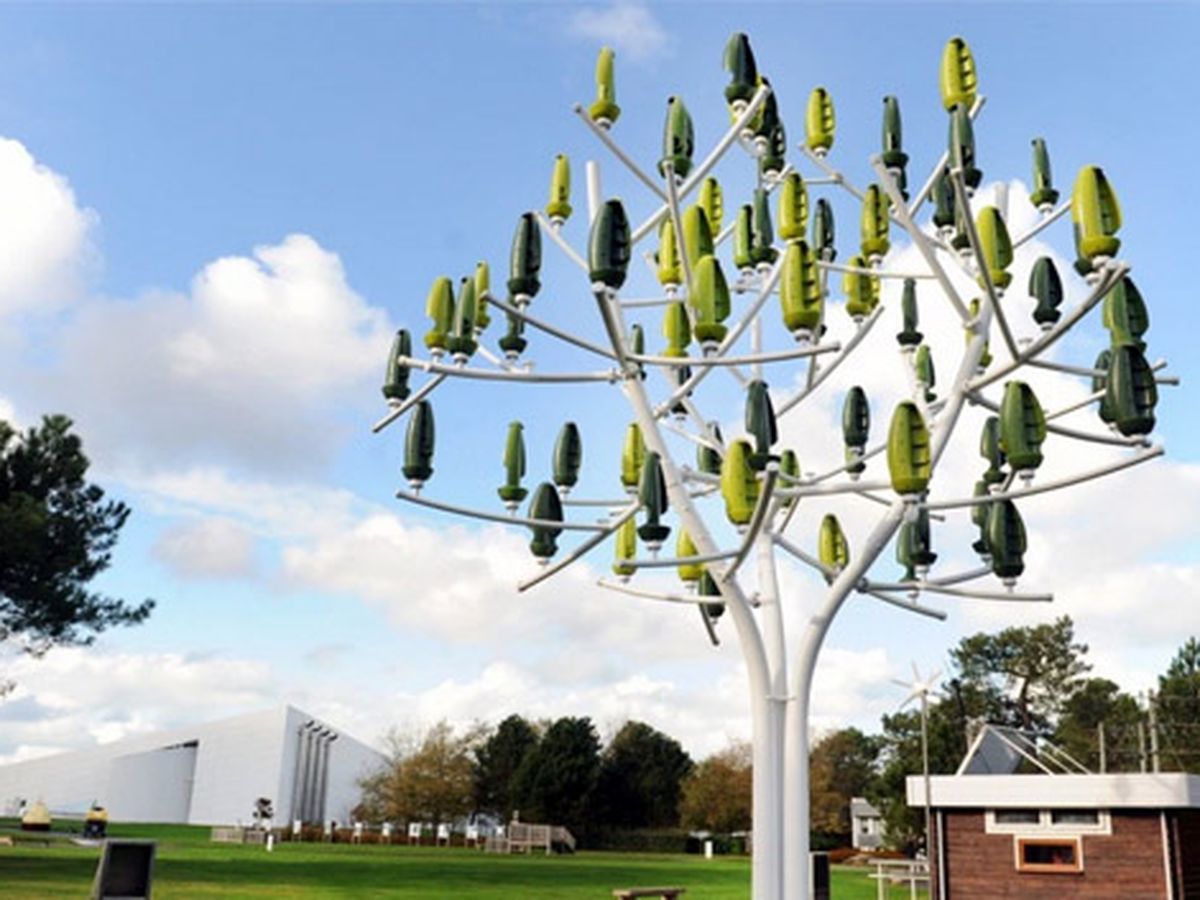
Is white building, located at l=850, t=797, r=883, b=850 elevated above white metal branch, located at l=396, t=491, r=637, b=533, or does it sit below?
below

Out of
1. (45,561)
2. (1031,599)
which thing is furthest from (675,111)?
(45,561)

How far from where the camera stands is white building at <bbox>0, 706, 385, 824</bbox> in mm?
62875

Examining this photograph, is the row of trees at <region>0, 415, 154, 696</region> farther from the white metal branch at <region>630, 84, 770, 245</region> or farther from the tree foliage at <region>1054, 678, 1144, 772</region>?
the tree foliage at <region>1054, 678, 1144, 772</region>

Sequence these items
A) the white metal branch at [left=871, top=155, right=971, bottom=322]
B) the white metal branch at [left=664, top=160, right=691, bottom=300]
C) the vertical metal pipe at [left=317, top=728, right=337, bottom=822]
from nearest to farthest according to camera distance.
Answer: the white metal branch at [left=664, top=160, right=691, bottom=300], the white metal branch at [left=871, top=155, right=971, bottom=322], the vertical metal pipe at [left=317, top=728, right=337, bottom=822]

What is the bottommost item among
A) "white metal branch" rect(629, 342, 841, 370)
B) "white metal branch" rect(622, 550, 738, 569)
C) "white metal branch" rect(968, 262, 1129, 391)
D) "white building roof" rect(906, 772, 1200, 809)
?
"white building roof" rect(906, 772, 1200, 809)

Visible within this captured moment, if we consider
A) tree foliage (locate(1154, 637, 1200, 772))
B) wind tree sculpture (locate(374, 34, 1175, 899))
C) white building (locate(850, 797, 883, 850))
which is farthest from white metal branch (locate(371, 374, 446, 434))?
white building (locate(850, 797, 883, 850))

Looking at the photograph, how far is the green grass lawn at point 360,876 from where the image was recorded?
638 inches

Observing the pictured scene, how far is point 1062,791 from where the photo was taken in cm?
1297

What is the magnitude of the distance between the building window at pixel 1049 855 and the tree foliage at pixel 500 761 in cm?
3255

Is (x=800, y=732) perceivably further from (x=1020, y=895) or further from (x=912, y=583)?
(x=1020, y=895)

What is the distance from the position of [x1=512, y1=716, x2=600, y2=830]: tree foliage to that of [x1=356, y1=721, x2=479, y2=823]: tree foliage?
4324mm

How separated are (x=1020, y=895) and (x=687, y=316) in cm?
885

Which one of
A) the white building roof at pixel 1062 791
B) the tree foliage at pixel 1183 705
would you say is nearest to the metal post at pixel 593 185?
the white building roof at pixel 1062 791

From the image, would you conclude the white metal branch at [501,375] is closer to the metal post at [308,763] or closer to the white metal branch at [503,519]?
the white metal branch at [503,519]
